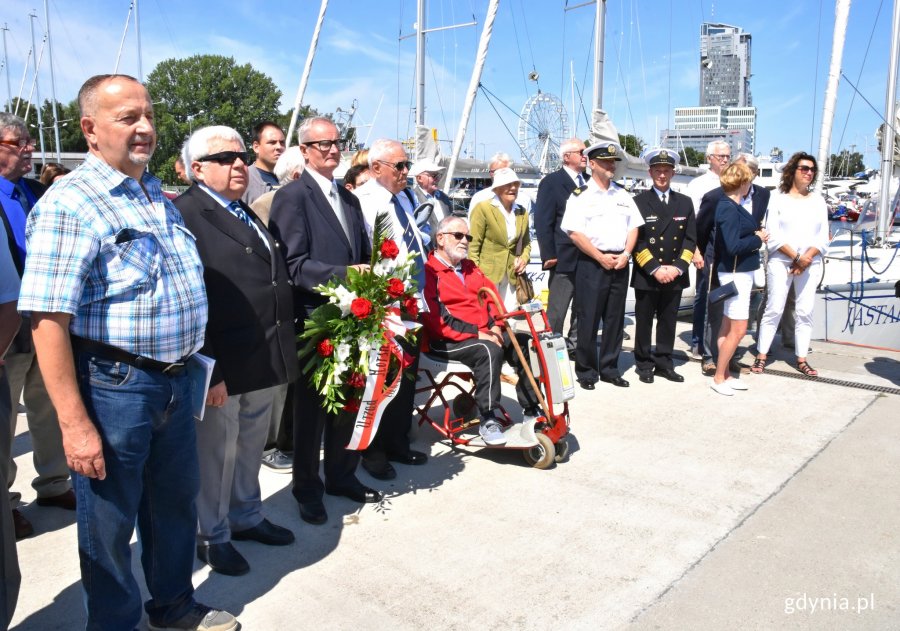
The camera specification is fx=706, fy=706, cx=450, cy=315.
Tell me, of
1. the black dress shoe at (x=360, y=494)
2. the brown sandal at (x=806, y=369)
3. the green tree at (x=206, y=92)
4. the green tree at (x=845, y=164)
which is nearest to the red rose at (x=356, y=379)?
the black dress shoe at (x=360, y=494)

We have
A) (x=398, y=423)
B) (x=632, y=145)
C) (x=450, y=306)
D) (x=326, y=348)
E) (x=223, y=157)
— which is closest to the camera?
(x=223, y=157)

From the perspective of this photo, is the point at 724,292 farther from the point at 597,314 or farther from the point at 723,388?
the point at 597,314

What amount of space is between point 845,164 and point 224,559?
384 feet

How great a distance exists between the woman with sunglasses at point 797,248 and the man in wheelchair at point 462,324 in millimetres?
3055

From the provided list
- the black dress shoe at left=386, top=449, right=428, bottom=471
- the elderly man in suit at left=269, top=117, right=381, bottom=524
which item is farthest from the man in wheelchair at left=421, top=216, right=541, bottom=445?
the elderly man in suit at left=269, top=117, right=381, bottom=524

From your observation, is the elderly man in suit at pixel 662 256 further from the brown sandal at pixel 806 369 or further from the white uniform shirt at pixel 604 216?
the brown sandal at pixel 806 369

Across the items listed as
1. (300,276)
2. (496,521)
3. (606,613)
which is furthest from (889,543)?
(300,276)

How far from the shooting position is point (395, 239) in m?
4.20

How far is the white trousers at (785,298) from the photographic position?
251 inches

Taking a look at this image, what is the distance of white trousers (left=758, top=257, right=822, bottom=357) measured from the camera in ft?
20.9

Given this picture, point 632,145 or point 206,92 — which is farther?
point 632,145

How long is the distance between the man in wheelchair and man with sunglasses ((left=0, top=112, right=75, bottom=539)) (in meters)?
2.21

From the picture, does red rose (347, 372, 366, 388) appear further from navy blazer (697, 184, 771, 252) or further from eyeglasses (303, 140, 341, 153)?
navy blazer (697, 184, 771, 252)

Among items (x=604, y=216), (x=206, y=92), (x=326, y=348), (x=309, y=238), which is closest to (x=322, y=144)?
(x=309, y=238)
